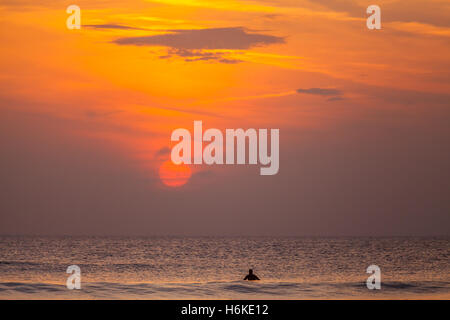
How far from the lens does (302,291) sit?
48469 mm

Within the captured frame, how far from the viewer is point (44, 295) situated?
42844mm

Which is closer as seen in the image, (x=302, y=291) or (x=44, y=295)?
(x=44, y=295)
